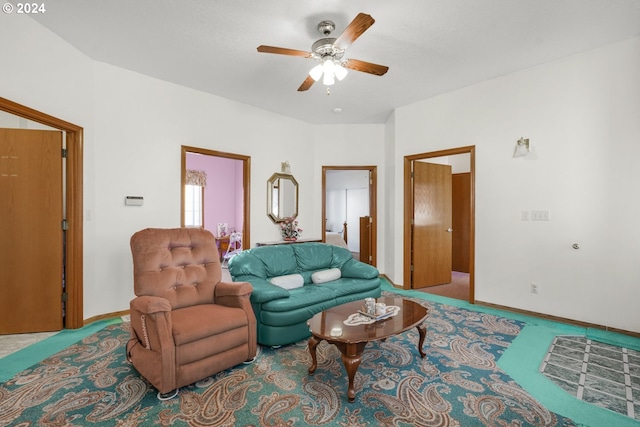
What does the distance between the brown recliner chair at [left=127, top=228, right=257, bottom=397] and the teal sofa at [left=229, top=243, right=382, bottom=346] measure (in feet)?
0.88

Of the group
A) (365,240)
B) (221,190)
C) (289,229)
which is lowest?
(365,240)

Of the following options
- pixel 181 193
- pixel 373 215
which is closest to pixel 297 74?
pixel 181 193

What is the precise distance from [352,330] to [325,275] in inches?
55.1

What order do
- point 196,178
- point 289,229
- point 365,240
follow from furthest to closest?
1. point 196,178
2. point 365,240
3. point 289,229

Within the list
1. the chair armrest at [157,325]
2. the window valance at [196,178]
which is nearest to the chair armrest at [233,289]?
the chair armrest at [157,325]

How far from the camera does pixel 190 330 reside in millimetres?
2078

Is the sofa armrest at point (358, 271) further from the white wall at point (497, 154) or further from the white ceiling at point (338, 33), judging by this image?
the white ceiling at point (338, 33)

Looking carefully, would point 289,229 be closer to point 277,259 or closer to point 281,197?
point 281,197

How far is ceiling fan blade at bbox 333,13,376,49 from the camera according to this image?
2.04 m

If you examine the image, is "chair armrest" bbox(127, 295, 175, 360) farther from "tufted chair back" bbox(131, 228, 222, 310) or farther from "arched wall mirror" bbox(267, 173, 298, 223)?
"arched wall mirror" bbox(267, 173, 298, 223)

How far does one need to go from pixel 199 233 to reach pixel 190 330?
1011mm

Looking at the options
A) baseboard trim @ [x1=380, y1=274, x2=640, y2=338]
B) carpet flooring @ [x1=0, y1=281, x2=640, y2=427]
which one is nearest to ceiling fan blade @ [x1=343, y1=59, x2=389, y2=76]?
carpet flooring @ [x1=0, y1=281, x2=640, y2=427]

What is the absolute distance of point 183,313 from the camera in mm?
2340

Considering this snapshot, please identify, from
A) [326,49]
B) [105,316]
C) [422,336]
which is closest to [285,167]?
[326,49]
